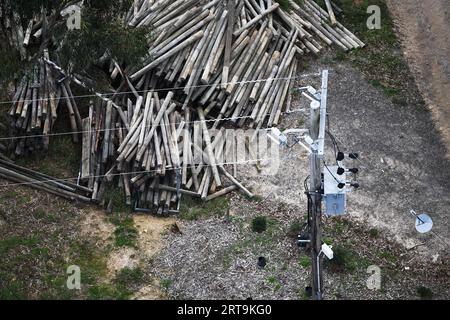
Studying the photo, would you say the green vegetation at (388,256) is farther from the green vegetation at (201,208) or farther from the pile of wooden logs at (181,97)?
the green vegetation at (201,208)

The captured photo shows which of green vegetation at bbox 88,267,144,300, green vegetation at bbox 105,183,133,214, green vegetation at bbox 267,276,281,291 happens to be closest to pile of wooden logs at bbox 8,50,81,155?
green vegetation at bbox 105,183,133,214

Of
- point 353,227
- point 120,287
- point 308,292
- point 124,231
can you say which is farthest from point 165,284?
point 353,227

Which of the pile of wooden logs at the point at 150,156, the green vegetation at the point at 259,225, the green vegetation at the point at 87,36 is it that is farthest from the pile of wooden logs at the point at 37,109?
the green vegetation at the point at 259,225

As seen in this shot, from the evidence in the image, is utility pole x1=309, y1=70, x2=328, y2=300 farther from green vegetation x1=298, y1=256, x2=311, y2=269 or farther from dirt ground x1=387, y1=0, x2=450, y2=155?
dirt ground x1=387, y1=0, x2=450, y2=155

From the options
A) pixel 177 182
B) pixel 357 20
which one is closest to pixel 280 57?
pixel 357 20

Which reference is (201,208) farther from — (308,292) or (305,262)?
(308,292)
